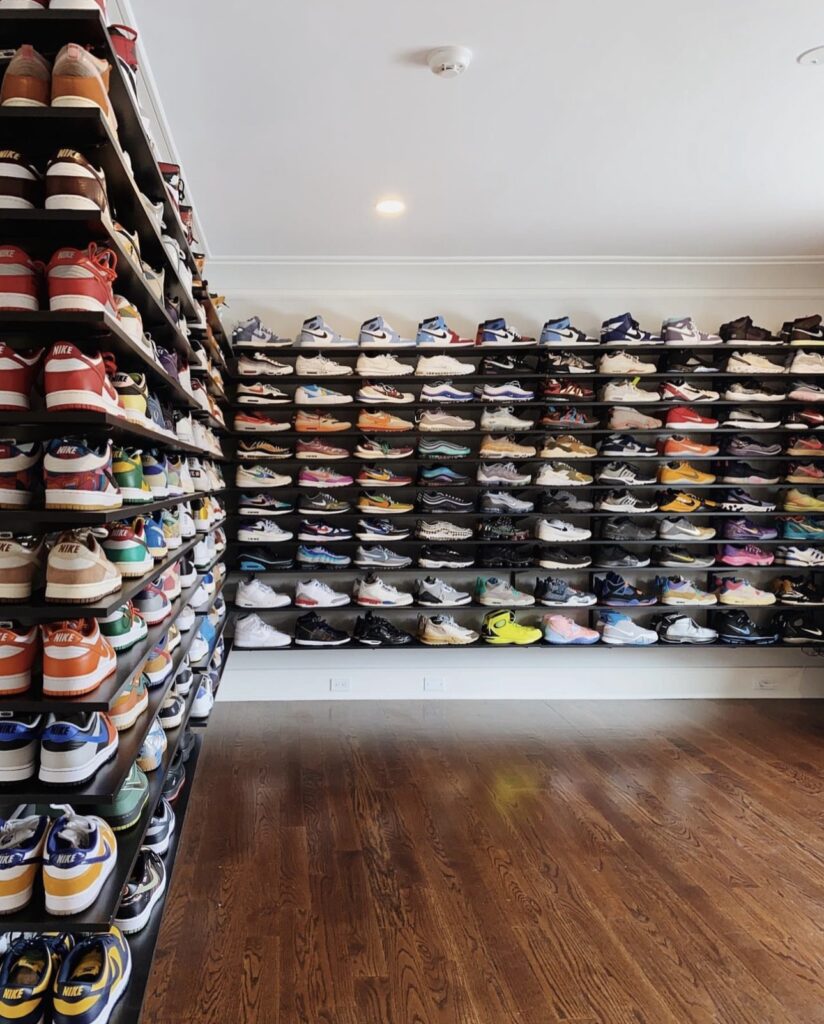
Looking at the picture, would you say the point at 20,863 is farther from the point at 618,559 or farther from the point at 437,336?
the point at 618,559

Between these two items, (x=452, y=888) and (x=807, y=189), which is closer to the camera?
(x=452, y=888)

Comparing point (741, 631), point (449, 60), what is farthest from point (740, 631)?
point (449, 60)

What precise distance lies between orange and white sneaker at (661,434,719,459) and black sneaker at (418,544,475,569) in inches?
56.0

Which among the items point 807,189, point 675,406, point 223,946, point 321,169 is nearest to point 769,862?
point 223,946

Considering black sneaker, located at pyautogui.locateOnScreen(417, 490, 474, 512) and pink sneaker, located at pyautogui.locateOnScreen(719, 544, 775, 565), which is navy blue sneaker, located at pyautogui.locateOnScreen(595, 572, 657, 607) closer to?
pink sneaker, located at pyautogui.locateOnScreen(719, 544, 775, 565)

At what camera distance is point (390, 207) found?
349 centimetres

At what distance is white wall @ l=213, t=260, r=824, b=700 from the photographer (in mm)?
4336

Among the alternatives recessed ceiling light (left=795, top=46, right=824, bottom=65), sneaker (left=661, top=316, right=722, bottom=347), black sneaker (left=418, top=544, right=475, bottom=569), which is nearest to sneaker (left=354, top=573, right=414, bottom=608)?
black sneaker (left=418, top=544, right=475, bottom=569)

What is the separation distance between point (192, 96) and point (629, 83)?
153 cm

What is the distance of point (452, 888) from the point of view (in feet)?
7.43

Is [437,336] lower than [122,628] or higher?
higher

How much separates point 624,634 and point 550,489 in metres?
0.99

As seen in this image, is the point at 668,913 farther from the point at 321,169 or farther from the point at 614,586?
the point at 321,169

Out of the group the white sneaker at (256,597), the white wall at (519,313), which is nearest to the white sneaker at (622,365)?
the white wall at (519,313)
